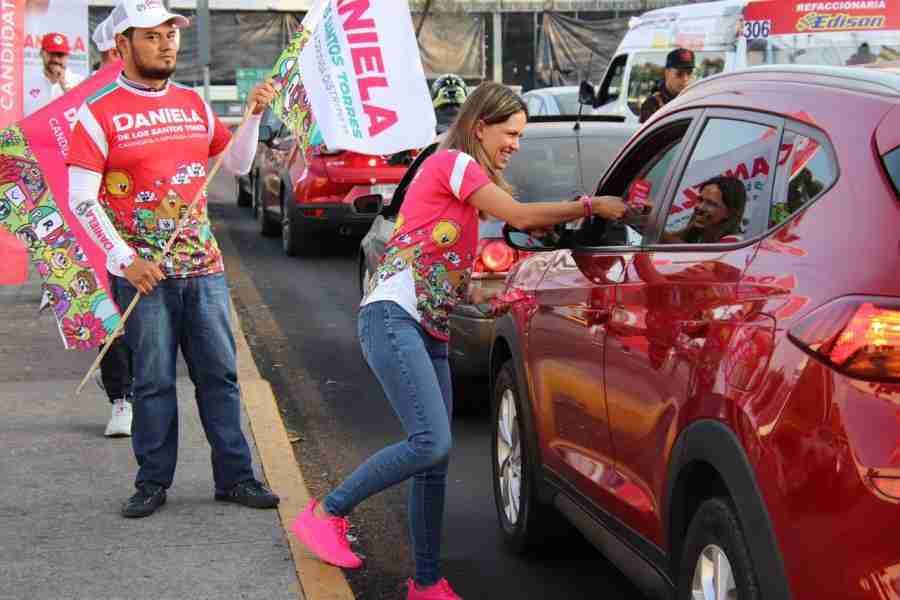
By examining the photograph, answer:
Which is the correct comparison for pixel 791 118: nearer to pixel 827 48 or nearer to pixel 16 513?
pixel 16 513

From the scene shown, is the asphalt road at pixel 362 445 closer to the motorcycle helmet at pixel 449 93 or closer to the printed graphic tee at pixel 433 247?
the printed graphic tee at pixel 433 247

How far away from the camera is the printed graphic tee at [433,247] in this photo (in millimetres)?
5023

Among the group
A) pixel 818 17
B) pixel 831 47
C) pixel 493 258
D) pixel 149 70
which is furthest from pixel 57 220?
pixel 818 17

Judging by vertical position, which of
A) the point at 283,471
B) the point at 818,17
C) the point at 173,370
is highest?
the point at 818,17

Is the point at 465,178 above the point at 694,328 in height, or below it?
above

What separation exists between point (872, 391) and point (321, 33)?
3.66 metres

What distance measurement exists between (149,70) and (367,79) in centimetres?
96

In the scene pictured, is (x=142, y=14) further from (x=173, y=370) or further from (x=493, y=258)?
(x=493, y=258)

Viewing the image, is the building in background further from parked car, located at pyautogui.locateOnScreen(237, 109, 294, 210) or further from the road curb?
the road curb

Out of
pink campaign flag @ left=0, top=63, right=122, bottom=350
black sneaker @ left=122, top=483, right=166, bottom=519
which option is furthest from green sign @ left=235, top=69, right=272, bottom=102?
black sneaker @ left=122, top=483, right=166, bottom=519

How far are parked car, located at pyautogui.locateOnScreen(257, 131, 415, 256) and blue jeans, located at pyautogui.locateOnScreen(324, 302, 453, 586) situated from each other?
9183mm

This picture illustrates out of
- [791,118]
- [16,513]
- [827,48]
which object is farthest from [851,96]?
[827,48]

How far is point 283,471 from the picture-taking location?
6.85 metres

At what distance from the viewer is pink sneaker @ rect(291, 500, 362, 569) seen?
17.9ft
